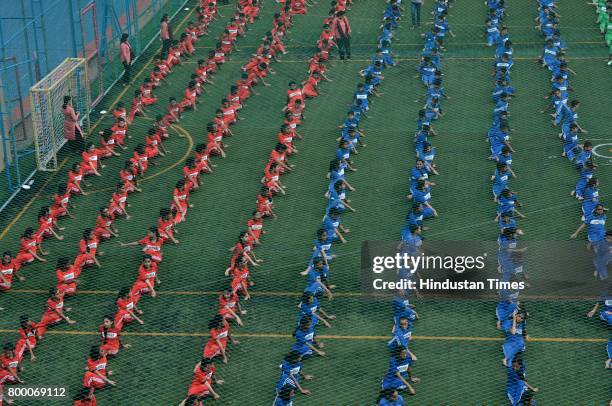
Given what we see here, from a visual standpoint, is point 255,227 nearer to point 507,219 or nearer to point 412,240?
point 412,240

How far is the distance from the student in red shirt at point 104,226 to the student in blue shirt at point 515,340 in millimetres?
7626

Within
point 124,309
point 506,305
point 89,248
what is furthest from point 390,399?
point 89,248

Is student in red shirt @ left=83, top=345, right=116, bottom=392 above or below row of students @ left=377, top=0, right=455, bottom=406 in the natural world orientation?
below

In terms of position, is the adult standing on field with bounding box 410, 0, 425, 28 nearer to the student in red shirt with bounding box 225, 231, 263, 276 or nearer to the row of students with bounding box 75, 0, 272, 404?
the row of students with bounding box 75, 0, 272, 404

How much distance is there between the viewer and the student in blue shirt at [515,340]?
62.4 feet

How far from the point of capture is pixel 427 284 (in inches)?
797

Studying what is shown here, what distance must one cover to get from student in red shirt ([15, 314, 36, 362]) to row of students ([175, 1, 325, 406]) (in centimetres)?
261

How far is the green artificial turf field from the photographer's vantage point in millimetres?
18953

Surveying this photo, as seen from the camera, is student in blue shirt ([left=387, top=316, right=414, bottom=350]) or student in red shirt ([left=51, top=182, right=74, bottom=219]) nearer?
student in blue shirt ([left=387, top=316, right=414, bottom=350])

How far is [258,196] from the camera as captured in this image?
2397 cm

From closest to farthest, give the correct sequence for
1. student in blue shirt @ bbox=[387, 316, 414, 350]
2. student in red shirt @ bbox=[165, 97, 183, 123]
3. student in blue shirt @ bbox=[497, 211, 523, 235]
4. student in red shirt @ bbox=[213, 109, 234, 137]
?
student in blue shirt @ bbox=[387, 316, 414, 350]
student in blue shirt @ bbox=[497, 211, 523, 235]
student in red shirt @ bbox=[213, 109, 234, 137]
student in red shirt @ bbox=[165, 97, 183, 123]

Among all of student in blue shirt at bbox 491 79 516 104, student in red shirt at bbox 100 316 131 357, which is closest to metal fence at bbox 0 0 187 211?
student in red shirt at bbox 100 316 131 357

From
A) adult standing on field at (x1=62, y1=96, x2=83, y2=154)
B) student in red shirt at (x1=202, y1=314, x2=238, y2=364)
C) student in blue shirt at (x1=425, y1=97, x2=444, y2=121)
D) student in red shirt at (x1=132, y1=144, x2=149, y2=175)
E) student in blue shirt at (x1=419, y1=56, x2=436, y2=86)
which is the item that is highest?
student in blue shirt at (x1=419, y1=56, x2=436, y2=86)

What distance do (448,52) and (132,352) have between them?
14560 mm
